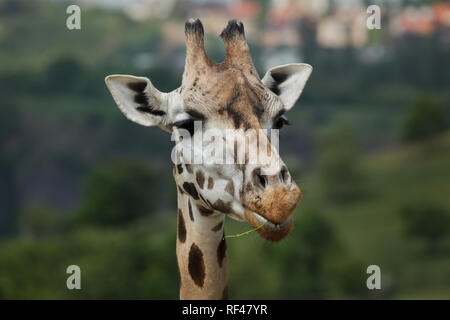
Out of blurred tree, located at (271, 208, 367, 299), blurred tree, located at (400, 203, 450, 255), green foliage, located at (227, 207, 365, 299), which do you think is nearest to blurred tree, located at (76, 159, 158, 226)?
green foliage, located at (227, 207, 365, 299)

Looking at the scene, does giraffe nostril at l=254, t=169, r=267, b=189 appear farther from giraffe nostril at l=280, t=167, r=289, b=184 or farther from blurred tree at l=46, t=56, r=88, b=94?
blurred tree at l=46, t=56, r=88, b=94

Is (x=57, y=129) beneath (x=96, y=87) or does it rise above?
beneath

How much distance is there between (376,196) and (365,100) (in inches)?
639

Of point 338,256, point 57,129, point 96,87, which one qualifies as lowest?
point 338,256

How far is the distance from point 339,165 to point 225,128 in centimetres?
7178

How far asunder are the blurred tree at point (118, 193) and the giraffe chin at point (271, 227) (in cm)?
6798

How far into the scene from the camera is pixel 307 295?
57031 mm

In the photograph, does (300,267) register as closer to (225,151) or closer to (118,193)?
(118,193)

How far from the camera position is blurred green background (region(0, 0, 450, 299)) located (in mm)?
62750

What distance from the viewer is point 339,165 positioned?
254 feet

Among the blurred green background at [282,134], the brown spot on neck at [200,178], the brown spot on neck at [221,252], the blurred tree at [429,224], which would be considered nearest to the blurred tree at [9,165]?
the blurred green background at [282,134]

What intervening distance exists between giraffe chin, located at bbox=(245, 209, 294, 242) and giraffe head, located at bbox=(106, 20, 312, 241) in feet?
0.04
